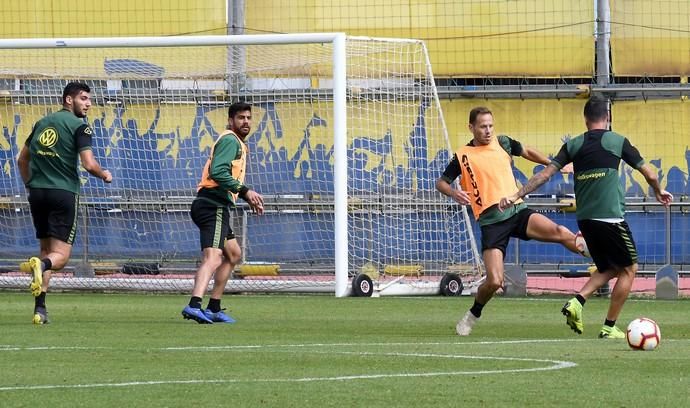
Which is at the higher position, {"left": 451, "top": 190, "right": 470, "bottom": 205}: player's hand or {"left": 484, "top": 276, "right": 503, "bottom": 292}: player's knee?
{"left": 451, "top": 190, "right": 470, "bottom": 205}: player's hand

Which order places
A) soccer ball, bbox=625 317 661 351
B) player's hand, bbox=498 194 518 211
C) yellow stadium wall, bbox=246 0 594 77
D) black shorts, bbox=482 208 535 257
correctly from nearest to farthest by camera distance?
soccer ball, bbox=625 317 661 351 → player's hand, bbox=498 194 518 211 → black shorts, bbox=482 208 535 257 → yellow stadium wall, bbox=246 0 594 77

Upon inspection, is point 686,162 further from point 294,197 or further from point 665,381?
point 665,381

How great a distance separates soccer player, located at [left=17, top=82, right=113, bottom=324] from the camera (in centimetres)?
1353

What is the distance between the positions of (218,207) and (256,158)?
6.84 metres

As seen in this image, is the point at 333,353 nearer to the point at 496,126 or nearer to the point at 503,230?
the point at 503,230

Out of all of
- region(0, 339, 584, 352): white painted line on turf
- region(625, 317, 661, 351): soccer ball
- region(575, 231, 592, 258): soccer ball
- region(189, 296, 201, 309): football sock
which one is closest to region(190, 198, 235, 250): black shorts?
region(189, 296, 201, 309): football sock

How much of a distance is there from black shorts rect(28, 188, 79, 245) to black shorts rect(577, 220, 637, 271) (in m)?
4.56

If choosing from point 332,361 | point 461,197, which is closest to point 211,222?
point 461,197

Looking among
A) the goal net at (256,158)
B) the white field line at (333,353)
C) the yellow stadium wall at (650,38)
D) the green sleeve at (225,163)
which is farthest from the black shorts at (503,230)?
the yellow stadium wall at (650,38)

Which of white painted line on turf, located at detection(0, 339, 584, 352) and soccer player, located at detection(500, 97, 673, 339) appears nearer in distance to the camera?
white painted line on turf, located at detection(0, 339, 584, 352)

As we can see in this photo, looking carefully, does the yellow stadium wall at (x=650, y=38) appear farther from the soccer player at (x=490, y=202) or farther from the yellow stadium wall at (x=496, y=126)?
the soccer player at (x=490, y=202)

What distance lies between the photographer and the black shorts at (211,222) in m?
13.9

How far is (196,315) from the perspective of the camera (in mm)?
13617

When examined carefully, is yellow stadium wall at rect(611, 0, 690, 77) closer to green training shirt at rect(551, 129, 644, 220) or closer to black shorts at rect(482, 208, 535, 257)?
black shorts at rect(482, 208, 535, 257)
